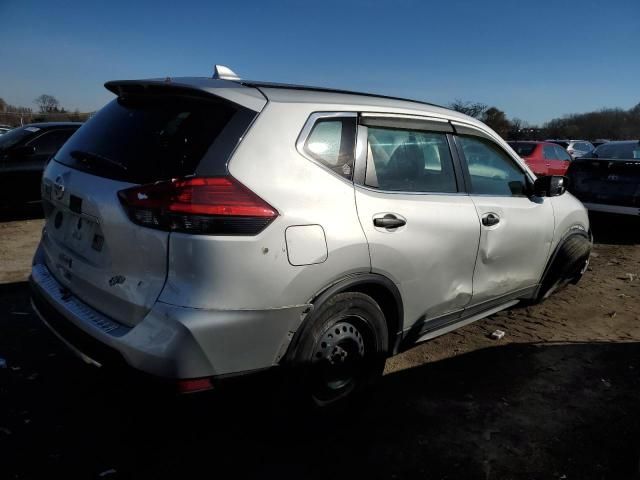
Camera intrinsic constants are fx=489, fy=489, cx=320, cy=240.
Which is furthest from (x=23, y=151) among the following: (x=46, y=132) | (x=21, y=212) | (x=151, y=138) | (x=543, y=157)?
(x=543, y=157)

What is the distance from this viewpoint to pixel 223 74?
9.19ft

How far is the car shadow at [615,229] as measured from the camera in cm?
773

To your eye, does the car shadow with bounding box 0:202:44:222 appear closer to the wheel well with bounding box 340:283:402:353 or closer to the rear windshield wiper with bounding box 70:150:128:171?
the rear windshield wiper with bounding box 70:150:128:171

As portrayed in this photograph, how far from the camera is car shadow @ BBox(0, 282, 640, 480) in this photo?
2354 millimetres

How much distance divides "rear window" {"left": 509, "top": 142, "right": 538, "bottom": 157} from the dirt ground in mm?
11088

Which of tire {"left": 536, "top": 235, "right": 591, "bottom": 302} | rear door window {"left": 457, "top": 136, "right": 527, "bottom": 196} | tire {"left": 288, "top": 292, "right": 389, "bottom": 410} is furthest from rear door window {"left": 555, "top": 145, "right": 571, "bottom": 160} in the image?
tire {"left": 288, "top": 292, "right": 389, "bottom": 410}

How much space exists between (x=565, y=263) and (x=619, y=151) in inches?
221

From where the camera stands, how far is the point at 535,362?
11.9 feet

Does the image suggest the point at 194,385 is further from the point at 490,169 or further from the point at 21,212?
the point at 21,212

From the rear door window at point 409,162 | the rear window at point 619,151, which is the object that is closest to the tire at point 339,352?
the rear door window at point 409,162

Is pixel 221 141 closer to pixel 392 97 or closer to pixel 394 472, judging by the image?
pixel 392 97

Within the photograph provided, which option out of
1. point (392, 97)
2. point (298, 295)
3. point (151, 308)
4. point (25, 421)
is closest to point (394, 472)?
point (298, 295)

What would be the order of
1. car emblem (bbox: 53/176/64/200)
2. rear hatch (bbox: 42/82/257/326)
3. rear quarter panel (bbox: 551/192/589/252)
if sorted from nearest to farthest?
rear hatch (bbox: 42/82/257/326), car emblem (bbox: 53/176/64/200), rear quarter panel (bbox: 551/192/589/252)

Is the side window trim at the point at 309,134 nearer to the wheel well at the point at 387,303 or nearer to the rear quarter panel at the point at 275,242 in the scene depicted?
the rear quarter panel at the point at 275,242
